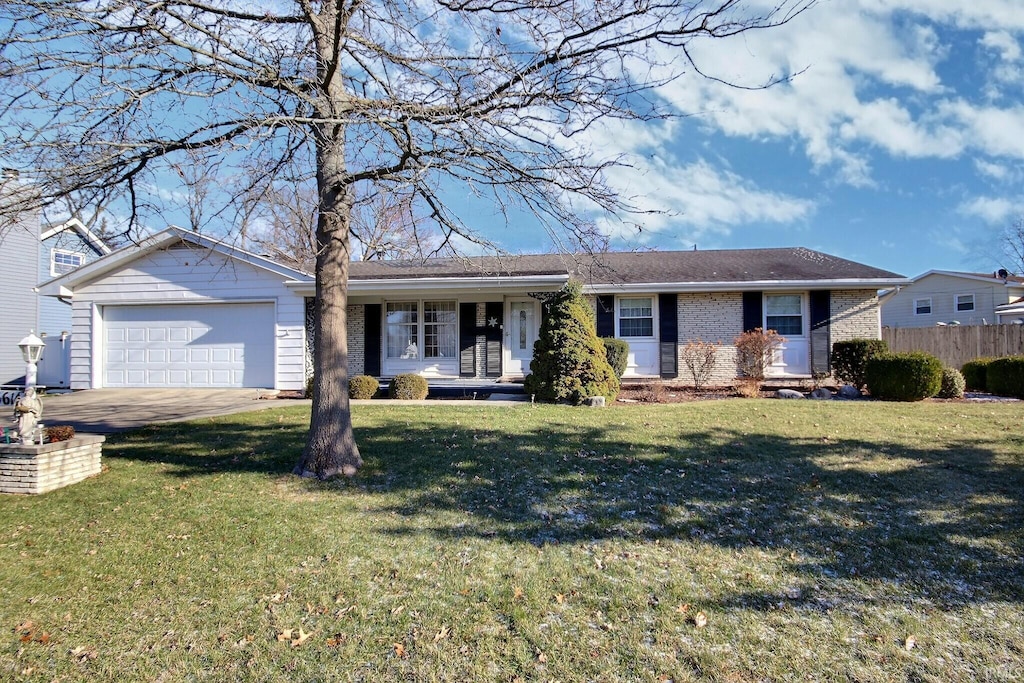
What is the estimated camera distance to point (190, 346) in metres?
14.5

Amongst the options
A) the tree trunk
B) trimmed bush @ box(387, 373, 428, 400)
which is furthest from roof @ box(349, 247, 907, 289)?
the tree trunk

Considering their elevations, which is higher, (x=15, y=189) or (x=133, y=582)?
(x=15, y=189)

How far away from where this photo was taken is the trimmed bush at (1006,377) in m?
11.2

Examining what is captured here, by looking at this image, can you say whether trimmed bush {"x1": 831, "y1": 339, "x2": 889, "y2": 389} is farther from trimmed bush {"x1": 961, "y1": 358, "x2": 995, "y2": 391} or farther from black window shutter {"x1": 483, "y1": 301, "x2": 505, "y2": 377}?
black window shutter {"x1": 483, "y1": 301, "x2": 505, "y2": 377}

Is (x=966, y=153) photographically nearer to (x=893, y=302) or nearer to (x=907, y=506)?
(x=893, y=302)

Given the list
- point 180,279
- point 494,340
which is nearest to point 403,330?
point 494,340

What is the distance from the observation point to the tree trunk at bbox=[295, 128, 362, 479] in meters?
5.73

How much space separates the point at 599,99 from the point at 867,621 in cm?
442

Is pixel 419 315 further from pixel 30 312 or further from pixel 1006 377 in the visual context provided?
pixel 1006 377

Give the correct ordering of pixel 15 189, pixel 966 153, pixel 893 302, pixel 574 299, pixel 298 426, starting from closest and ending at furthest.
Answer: pixel 15 189, pixel 298 426, pixel 574 299, pixel 966 153, pixel 893 302

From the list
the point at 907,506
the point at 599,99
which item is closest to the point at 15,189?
the point at 599,99

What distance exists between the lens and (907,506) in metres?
4.78

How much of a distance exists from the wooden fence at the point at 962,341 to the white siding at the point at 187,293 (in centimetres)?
1715

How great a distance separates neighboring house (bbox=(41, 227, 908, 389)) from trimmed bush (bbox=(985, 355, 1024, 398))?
2.63 m
